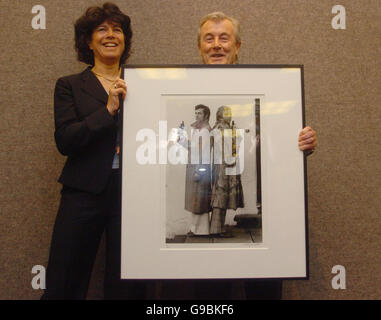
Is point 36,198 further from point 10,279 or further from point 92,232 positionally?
point 92,232

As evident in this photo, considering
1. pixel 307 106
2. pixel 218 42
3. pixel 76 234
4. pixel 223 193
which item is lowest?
pixel 76 234

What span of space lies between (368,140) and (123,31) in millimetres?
1106

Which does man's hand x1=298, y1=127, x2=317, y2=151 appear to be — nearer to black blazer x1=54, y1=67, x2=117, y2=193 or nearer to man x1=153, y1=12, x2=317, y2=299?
man x1=153, y1=12, x2=317, y2=299

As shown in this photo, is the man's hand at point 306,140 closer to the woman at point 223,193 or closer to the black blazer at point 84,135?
the woman at point 223,193

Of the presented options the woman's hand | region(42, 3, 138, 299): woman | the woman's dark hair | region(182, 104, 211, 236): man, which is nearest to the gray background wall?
the woman's dark hair

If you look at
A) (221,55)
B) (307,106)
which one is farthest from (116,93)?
(307,106)

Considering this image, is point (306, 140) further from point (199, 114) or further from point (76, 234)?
point (76, 234)

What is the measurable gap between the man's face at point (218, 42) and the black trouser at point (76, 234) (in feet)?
1.53

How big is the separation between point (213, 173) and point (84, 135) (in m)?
0.34

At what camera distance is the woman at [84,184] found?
85 cm

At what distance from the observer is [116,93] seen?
79 cm

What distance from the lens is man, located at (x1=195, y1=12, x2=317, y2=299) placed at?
2.98 ft

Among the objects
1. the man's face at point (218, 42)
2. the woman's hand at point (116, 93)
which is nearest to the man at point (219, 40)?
the man's face at point (218, 42)
